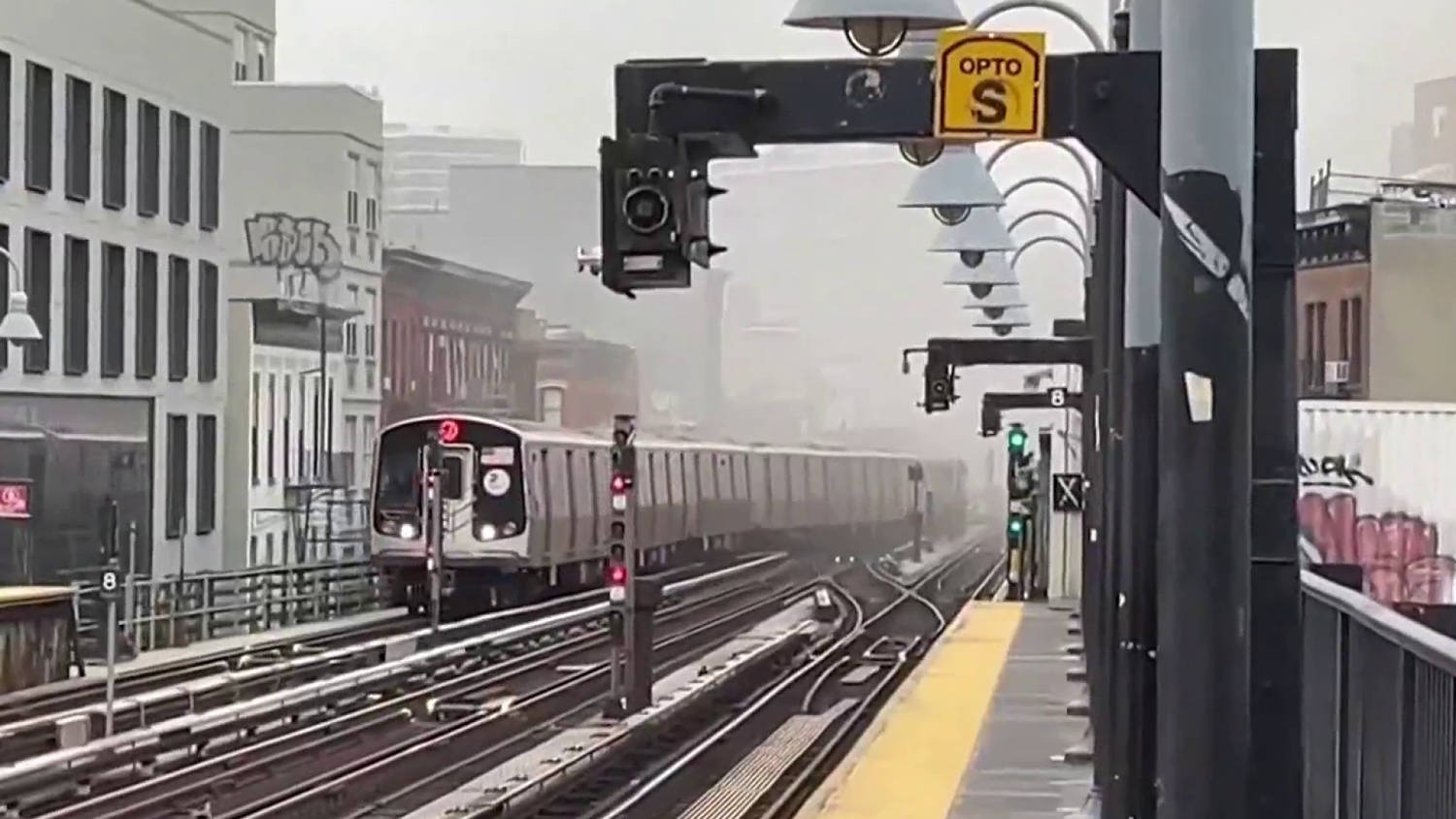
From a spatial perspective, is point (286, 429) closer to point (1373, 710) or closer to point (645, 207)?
point (645, 207)

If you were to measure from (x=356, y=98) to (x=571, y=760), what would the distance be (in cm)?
3781

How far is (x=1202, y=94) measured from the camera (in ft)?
23.0

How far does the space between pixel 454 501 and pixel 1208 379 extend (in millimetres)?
32587

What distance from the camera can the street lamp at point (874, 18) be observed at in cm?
966

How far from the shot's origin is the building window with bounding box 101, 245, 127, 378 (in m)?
43.5

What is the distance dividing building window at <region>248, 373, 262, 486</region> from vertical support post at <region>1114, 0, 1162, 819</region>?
40.4 metres

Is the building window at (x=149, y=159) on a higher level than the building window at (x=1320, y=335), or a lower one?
higher

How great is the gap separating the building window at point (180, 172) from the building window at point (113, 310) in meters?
2.76

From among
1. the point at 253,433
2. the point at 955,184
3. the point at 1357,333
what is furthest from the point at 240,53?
the point at 955,184

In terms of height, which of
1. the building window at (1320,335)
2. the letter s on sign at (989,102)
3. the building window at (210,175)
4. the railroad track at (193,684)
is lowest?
the railroad track at (193,684)

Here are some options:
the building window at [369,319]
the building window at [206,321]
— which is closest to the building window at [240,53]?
the building window at [369,319]

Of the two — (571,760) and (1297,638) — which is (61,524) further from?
(1297,638)

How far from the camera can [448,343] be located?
60406 mm

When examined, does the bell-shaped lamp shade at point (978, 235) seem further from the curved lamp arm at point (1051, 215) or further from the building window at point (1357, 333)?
the building window at point (1357, 333)
